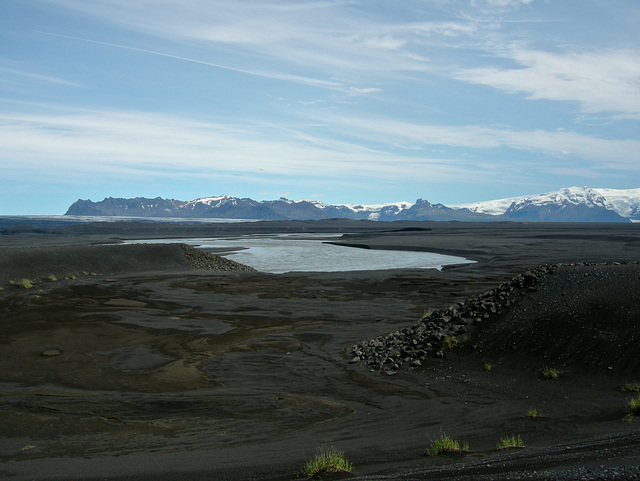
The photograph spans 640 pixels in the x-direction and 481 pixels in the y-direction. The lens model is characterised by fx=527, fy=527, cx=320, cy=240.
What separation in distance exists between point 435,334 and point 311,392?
16.3 ft

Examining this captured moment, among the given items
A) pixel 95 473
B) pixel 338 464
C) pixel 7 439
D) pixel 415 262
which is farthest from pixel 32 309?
pixel 415 262

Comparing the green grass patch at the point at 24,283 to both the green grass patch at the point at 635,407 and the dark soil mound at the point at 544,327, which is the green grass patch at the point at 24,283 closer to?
the dark soil mound at the point at 544,327

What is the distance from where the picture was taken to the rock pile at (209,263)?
5638cm

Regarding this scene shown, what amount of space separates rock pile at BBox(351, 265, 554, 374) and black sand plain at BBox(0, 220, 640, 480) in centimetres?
27

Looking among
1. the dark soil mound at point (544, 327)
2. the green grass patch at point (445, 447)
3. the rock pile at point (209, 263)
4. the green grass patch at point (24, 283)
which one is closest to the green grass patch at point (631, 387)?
the dark soil mound at point (544, 327)

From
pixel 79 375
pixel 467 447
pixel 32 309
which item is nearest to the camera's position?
pixel 467 447

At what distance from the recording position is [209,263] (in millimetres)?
57531

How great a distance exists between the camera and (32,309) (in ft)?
95.6

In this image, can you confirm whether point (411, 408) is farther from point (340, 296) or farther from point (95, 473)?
point (340, 296)

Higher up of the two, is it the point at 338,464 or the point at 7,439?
the point at 338,464

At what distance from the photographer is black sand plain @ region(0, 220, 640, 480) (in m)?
9.17

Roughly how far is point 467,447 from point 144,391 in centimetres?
911

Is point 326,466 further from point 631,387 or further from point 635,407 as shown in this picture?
point 631,387

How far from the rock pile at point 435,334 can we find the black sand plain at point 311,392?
0.90 feet
